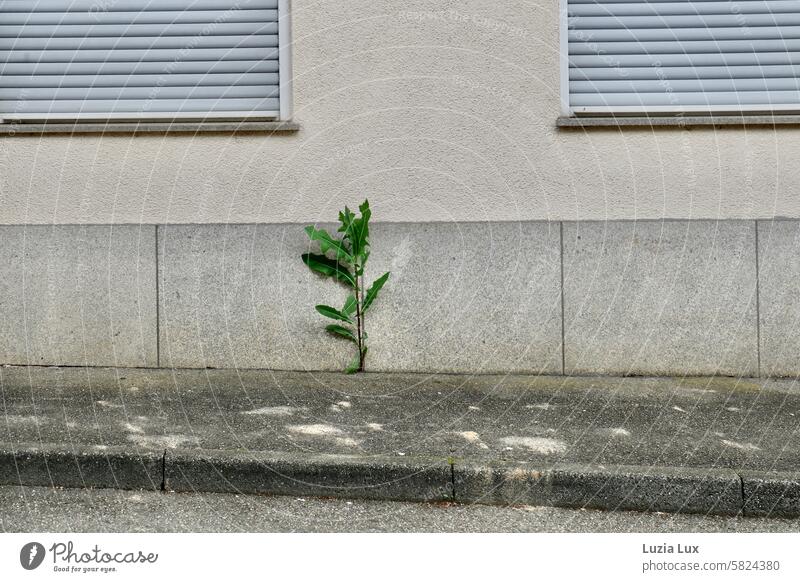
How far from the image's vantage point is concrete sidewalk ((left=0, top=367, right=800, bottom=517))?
4.77 metres

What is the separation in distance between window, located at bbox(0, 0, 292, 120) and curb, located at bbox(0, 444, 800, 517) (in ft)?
11.0

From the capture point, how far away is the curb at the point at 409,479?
184 inches

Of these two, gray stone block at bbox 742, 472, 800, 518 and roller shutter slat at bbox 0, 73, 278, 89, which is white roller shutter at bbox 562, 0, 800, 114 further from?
gray stone block at bbox 742, 472, 800, 518

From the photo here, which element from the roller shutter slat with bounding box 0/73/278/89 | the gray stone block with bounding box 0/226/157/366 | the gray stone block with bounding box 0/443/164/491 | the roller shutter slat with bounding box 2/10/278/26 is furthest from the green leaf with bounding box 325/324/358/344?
the roller shutter slat with bounding box 2/10/278/26

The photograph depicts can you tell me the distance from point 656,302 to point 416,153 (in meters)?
2.14

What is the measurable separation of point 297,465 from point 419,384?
6.98 ft

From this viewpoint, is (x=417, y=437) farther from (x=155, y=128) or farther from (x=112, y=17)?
(x=112, y=17)

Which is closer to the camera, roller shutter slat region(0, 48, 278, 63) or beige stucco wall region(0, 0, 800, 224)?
beige stucco wall region(0, 0, 800, 224)

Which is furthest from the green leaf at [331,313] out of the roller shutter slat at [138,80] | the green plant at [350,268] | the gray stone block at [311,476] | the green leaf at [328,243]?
the gray stone block at [311,476]

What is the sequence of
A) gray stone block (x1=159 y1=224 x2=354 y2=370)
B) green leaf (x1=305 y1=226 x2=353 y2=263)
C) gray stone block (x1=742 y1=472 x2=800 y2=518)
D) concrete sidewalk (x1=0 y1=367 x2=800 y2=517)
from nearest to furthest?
gray stone block (x1=742 y1=472 x2=800 y2=518) → concrete sidewalk (x1=0 y1=367 x2=800 y2=517) → green leaf (x1=305 y1=226 x2=353 y2=263) → gray stone block (x1=159 y1=224 x2=354 y2=370)

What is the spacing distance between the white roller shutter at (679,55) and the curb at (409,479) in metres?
3.50

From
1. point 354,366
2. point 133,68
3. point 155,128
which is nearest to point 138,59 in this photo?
point 133,68

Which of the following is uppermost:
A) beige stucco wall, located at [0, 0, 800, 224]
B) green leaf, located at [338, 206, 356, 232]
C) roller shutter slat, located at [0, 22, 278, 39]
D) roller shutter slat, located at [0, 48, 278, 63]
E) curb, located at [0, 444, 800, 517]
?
roller shutter slat, located at [0, 22, 278, 39]

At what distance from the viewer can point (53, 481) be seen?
499 cm
